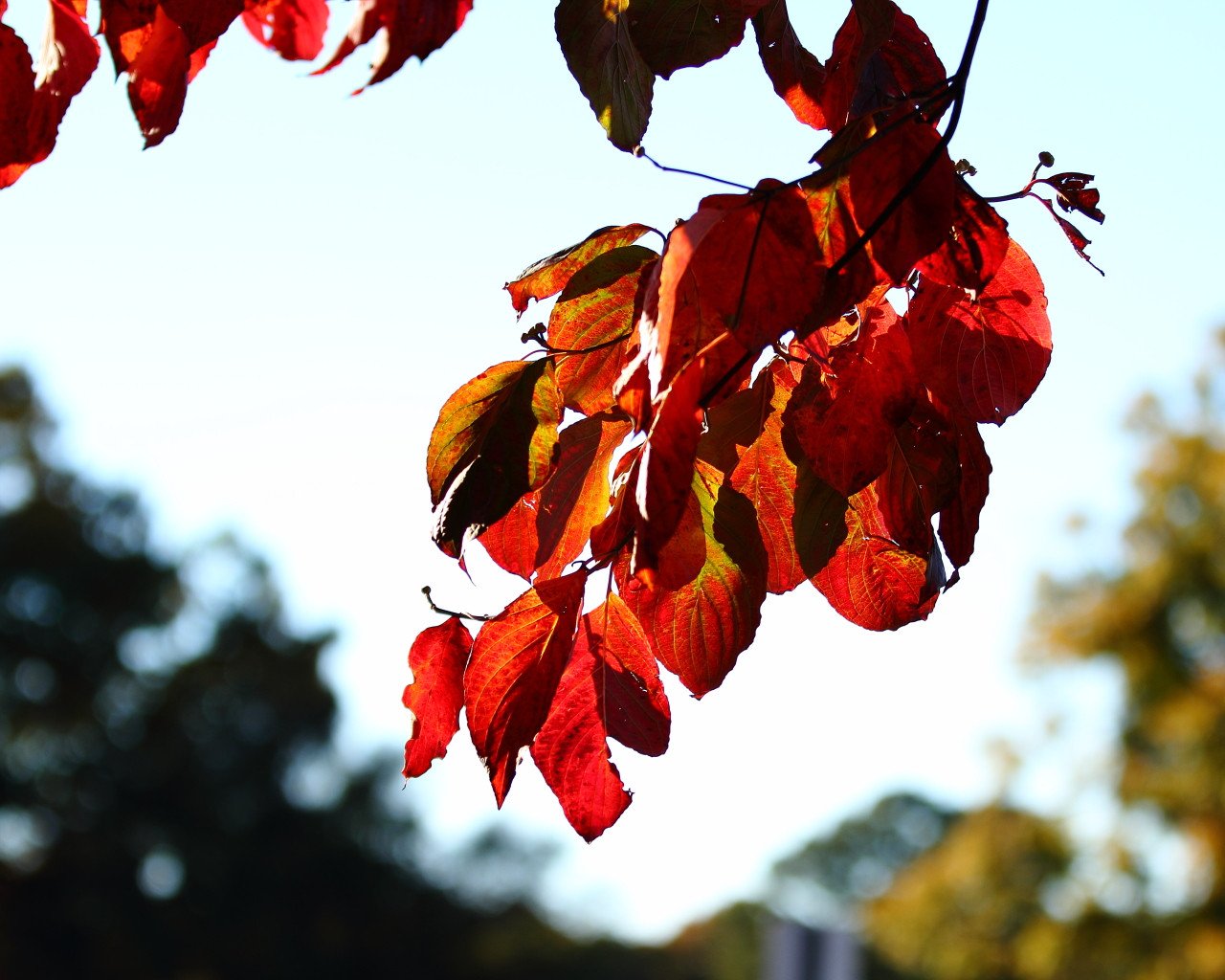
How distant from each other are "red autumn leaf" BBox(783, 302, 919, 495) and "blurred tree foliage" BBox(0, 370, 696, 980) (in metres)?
17.2

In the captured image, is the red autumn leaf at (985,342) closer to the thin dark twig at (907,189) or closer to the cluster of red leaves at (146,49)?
the thin dark twig at (907,189)

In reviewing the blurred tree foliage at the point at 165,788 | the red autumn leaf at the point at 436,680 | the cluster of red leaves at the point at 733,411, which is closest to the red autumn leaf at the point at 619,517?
the cluster of red leaves at the point at 733,411

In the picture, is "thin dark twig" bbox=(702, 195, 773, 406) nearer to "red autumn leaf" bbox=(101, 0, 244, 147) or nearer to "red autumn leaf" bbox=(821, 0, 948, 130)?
"red autumn leaf" bbox=(821, 0, 948, 130)

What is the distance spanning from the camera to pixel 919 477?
1.93 ft

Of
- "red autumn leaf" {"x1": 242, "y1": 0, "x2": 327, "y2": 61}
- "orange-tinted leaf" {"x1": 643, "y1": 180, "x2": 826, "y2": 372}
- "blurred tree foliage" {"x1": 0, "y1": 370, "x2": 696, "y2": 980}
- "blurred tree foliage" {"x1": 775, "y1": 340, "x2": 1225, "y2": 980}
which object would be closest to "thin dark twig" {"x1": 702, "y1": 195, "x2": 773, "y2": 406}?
"orange-tinted leaf" {"x1": 643, "y1": 180, "x2": 826, "y2": 372}

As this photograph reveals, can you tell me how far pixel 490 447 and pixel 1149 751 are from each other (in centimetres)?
1062

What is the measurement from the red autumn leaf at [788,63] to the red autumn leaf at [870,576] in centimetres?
20

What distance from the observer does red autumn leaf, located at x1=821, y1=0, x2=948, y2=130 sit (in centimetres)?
62

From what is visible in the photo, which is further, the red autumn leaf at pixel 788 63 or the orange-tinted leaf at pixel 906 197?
the red autumn leaf at pixel 788 63

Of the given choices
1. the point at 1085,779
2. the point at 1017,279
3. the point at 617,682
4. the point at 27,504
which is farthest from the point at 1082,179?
the point at 27,504

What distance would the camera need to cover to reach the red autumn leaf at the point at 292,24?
0.60 m

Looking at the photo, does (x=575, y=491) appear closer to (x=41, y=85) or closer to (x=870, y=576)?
(x=870, y=576)

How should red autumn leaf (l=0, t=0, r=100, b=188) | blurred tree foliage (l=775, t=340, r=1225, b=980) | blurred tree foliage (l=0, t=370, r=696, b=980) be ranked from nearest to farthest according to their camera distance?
1. red autumn leaf (l=0, t=0, r=100, b=188)
2. blurred tree foliage (l=775, t=340, r=1225, b=980)
3. blurred tree foliage (l=0, t=370, r=696, b=980)

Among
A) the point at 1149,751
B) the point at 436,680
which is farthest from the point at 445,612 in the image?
the point at 1149,751
